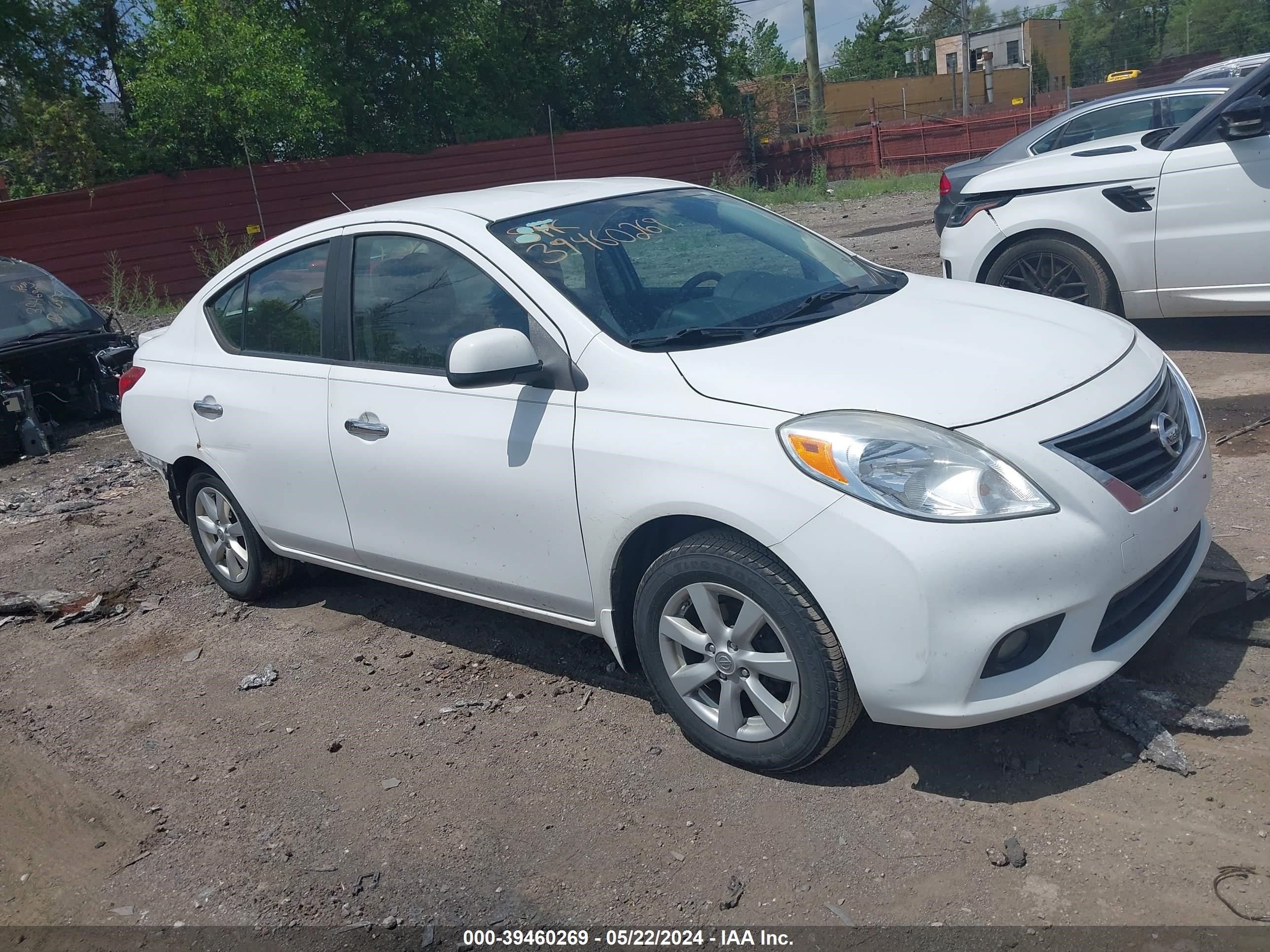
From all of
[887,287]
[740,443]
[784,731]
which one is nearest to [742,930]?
[784,731]

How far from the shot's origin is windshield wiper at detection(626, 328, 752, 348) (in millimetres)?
3541

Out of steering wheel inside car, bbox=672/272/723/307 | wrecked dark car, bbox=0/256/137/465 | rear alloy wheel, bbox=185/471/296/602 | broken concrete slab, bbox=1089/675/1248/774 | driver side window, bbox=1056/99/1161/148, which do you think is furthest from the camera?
wrecked dark car, bbox=0/256/137/465

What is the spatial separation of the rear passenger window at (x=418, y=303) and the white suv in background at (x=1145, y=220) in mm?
4542

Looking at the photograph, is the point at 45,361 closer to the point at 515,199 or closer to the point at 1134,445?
the point at 515,199

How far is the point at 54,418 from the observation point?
9.96 metres

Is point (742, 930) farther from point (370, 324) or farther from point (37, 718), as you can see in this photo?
point (37, 718)

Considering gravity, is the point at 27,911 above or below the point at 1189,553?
below

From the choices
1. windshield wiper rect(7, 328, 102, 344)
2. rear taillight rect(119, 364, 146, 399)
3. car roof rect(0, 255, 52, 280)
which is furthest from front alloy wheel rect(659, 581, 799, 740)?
car roof rect(0, 255, 52, 280)

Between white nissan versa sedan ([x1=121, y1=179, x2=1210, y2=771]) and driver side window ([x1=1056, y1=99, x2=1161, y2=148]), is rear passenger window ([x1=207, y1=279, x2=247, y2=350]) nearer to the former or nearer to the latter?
white nissan versa sedan ([x1=121, y1=179, x2=1210, y2=771])

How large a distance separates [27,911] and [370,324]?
2257 millimetres

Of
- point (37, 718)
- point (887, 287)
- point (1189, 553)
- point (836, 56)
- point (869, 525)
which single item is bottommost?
point (37, 718)

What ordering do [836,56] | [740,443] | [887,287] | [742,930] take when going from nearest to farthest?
[742,930] < [740,443] < [887,287] < [836,56]

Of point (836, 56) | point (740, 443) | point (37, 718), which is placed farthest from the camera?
point (836, 56)

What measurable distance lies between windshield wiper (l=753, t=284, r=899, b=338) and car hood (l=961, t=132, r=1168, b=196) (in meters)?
3.48
